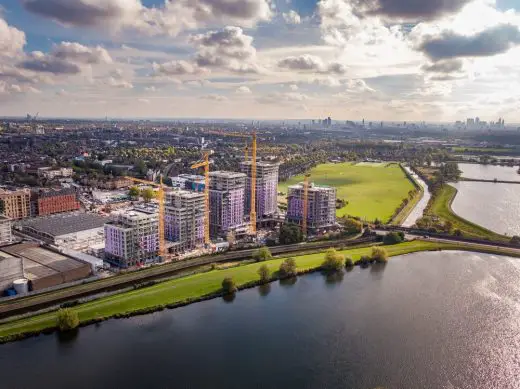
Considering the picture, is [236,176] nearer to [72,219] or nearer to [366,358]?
[72,219]

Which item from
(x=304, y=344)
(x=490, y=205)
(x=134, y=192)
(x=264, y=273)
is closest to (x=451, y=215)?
(x=490, y=205)

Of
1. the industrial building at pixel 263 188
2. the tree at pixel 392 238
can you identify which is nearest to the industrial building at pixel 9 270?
the industrial building at pixel 263 188

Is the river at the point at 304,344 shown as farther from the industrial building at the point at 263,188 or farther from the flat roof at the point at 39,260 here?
the industrial building at the point at 263,188

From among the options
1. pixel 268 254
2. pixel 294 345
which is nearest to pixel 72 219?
pixel 268 254

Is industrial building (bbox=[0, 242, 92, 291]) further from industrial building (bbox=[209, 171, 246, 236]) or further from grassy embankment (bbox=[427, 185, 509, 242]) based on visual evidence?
grassy embankment (bbox=[427, 185, 509, 242])

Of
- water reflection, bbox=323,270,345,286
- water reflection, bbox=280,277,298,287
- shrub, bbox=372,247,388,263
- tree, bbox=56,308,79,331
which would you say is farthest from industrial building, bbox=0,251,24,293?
shrub, bbox=372,247,388,263

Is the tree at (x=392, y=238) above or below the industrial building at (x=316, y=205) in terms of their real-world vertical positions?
below
